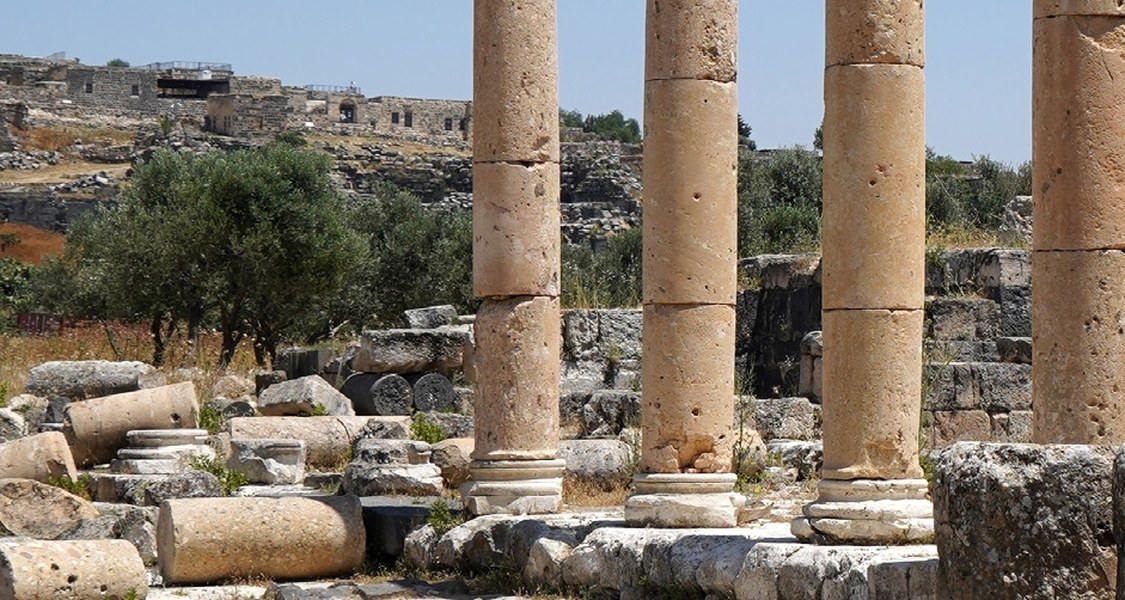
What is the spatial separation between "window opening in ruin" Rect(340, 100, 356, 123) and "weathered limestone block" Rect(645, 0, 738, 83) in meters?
77.0

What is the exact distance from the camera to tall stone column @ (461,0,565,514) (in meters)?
15.3

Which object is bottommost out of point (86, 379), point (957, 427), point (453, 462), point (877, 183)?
point (453, 462)

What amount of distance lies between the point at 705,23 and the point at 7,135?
66.7 meters

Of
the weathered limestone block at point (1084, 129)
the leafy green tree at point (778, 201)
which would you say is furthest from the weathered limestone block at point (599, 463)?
the leafy green tree at point (778, 201)

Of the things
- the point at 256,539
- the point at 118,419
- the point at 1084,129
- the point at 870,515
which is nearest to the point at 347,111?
the point at 118,419

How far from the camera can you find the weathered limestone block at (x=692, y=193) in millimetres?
13719

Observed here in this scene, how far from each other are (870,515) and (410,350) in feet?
44.4

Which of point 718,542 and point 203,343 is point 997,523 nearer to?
point 718,542

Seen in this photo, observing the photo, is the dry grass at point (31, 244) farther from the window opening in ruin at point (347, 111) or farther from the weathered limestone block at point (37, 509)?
the weathered limestone block at point (37, 509)

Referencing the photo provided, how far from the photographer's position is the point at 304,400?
2319 cm

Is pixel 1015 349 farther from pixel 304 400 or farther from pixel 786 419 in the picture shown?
pixel 304 400

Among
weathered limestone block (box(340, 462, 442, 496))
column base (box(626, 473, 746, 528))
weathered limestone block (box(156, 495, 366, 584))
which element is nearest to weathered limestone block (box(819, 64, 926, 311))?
column base (box(626, 473, 746, 528))

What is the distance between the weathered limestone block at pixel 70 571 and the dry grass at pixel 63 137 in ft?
213

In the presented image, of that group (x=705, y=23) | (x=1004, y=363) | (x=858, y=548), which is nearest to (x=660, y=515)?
(x=858, y=548)
